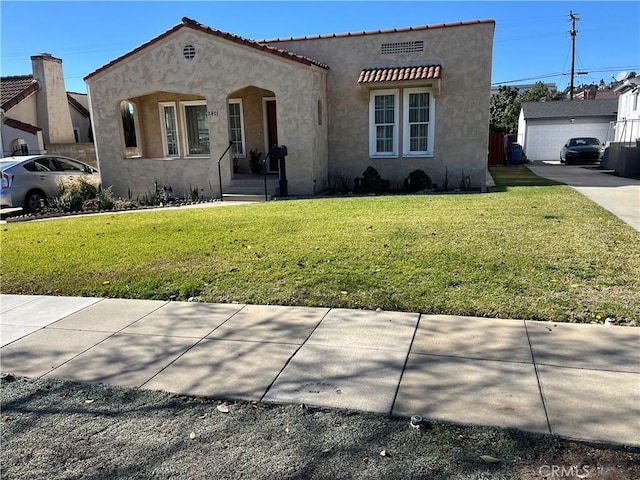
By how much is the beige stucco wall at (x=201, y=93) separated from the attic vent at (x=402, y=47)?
6.85 feet

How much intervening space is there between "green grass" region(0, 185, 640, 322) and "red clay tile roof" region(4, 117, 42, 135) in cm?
1732

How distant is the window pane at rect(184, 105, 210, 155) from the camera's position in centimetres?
1736

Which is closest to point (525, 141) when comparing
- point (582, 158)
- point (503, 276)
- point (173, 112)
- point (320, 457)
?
point (582, 158)

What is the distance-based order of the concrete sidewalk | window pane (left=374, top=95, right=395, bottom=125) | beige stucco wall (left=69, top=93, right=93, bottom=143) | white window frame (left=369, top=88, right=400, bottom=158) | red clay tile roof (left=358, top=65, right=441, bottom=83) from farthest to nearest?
beige stucco wall (left=69, top=93, right=93, bottom=143), window pane (left=374, top=95, right=395, bottom=125), white window frame (left=369, top=88, right=400, bottom=158), red clay tile roof (left=358, top=65, right=441, bottom=83), the concrete sidewalk

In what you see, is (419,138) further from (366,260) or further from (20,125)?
(20,125)

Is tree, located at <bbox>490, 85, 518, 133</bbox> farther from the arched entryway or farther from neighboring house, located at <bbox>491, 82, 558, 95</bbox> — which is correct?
the arched entryway

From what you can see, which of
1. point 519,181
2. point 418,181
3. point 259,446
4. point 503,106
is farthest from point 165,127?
point 503,106

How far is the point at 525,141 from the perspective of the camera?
3622cm

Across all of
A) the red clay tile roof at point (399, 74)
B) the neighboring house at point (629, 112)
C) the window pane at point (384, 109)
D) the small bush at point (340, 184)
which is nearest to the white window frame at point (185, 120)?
the small bush at point (340, 184)

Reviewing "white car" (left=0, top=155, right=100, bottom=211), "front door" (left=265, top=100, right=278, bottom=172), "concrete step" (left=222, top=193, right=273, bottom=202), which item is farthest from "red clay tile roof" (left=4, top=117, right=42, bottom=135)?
"concrete step" (left=222, top=193, right=273, bottom=202)

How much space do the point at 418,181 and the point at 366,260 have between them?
362 inches

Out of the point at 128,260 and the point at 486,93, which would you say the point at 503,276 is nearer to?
the point at 128,260

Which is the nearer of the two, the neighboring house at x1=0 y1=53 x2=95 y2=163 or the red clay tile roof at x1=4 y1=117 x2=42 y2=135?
the red clay tile roof at x1=4 y1=117 x2=42 y2=135

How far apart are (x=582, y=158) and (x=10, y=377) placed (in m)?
31.4
